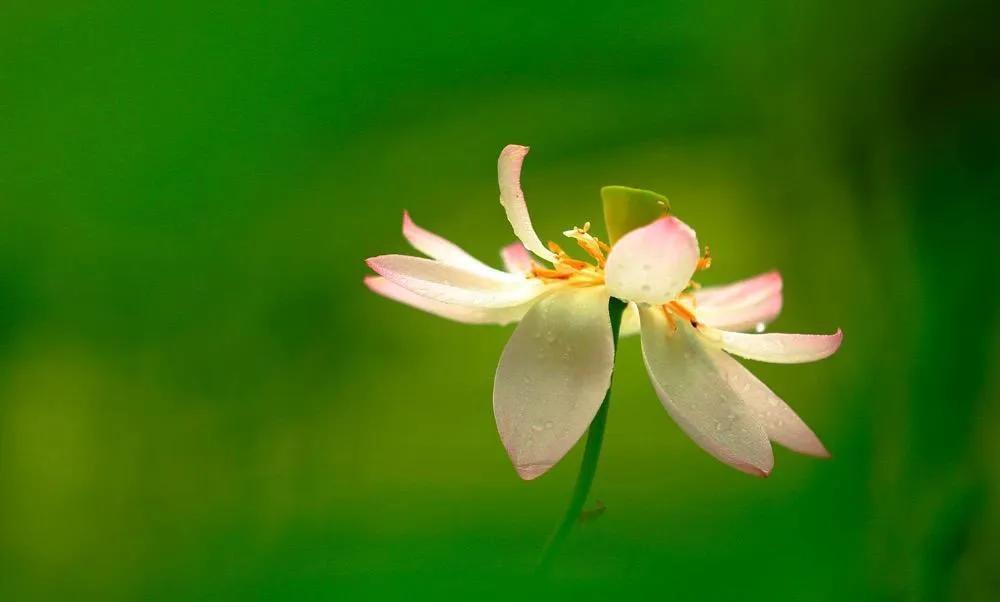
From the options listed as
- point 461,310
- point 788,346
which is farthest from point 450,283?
point 788,346

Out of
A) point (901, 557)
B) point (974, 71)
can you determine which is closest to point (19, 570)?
point (901, 557)

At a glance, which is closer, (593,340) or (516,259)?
(593,340)

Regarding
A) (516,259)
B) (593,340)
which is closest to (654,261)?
(593,340)

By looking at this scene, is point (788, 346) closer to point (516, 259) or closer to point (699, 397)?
point (699, 397)

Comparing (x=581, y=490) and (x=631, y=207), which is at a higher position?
(x=631, y=207)

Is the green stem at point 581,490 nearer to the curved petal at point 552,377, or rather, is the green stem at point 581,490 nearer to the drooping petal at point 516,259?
the curved petal at point 552,377
